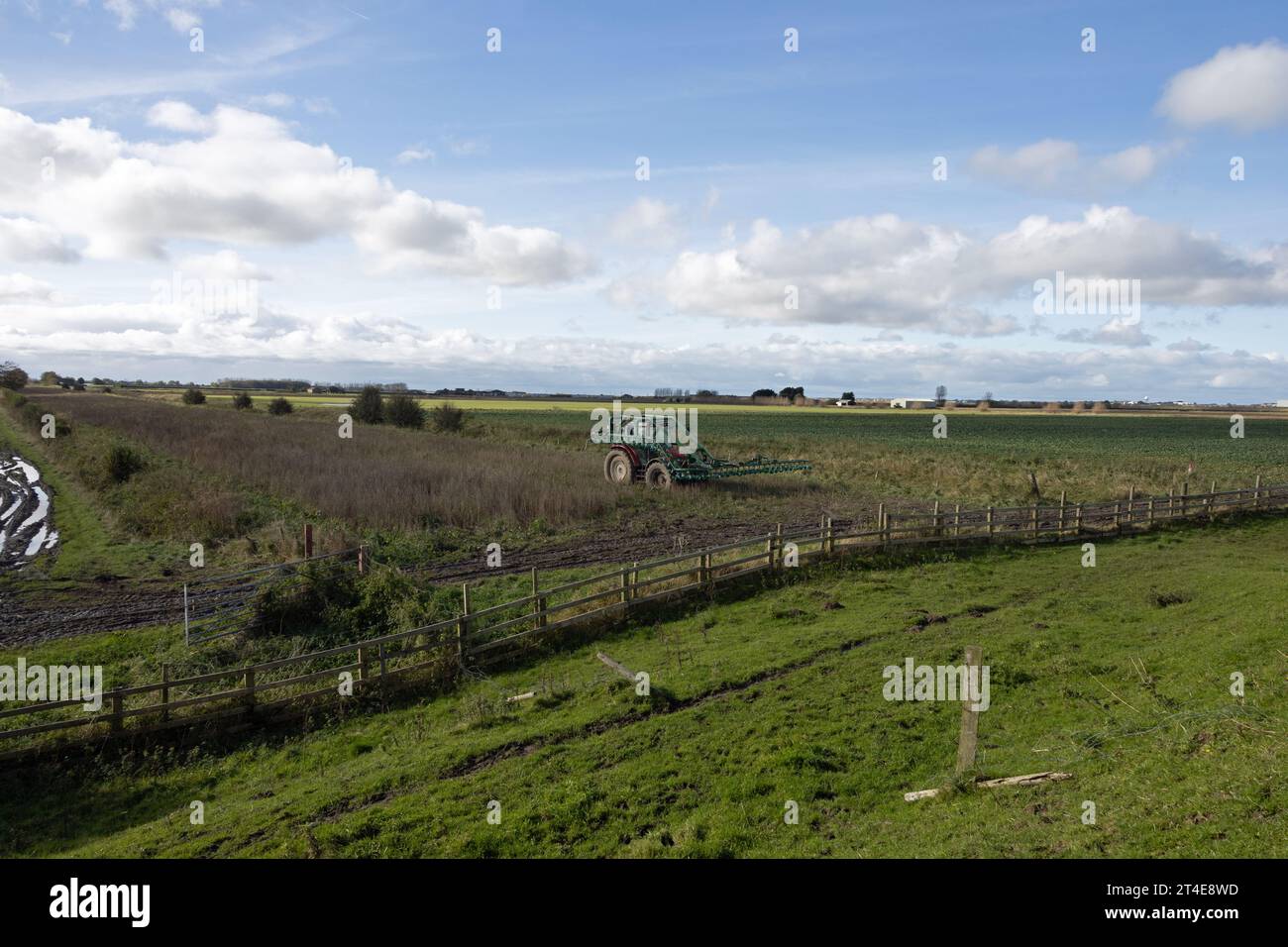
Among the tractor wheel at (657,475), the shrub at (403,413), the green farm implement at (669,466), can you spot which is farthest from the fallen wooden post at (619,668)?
the shrub at (403,413)

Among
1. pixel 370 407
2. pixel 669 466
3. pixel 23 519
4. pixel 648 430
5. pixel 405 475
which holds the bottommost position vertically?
pixel 23 519

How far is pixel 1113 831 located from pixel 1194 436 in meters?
87.1

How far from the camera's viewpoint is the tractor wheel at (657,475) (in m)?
29.9

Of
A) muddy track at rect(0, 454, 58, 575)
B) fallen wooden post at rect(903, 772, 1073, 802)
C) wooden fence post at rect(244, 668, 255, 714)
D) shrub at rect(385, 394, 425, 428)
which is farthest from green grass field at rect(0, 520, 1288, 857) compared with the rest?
shrub at rect(385, 394, 425, 428)

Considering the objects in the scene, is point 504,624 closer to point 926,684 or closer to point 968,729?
point 926,684

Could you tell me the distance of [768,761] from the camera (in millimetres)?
8812

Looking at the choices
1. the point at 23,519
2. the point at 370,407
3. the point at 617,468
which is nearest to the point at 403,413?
the point at 370,407

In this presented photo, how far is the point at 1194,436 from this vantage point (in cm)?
7569

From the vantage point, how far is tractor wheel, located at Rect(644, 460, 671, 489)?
29891 mm

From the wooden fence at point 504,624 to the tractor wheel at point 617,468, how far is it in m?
12.1

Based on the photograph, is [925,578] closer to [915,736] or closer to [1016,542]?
[1016,542]

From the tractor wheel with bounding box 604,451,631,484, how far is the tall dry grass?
774mm

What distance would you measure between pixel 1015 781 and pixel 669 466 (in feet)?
75.2
